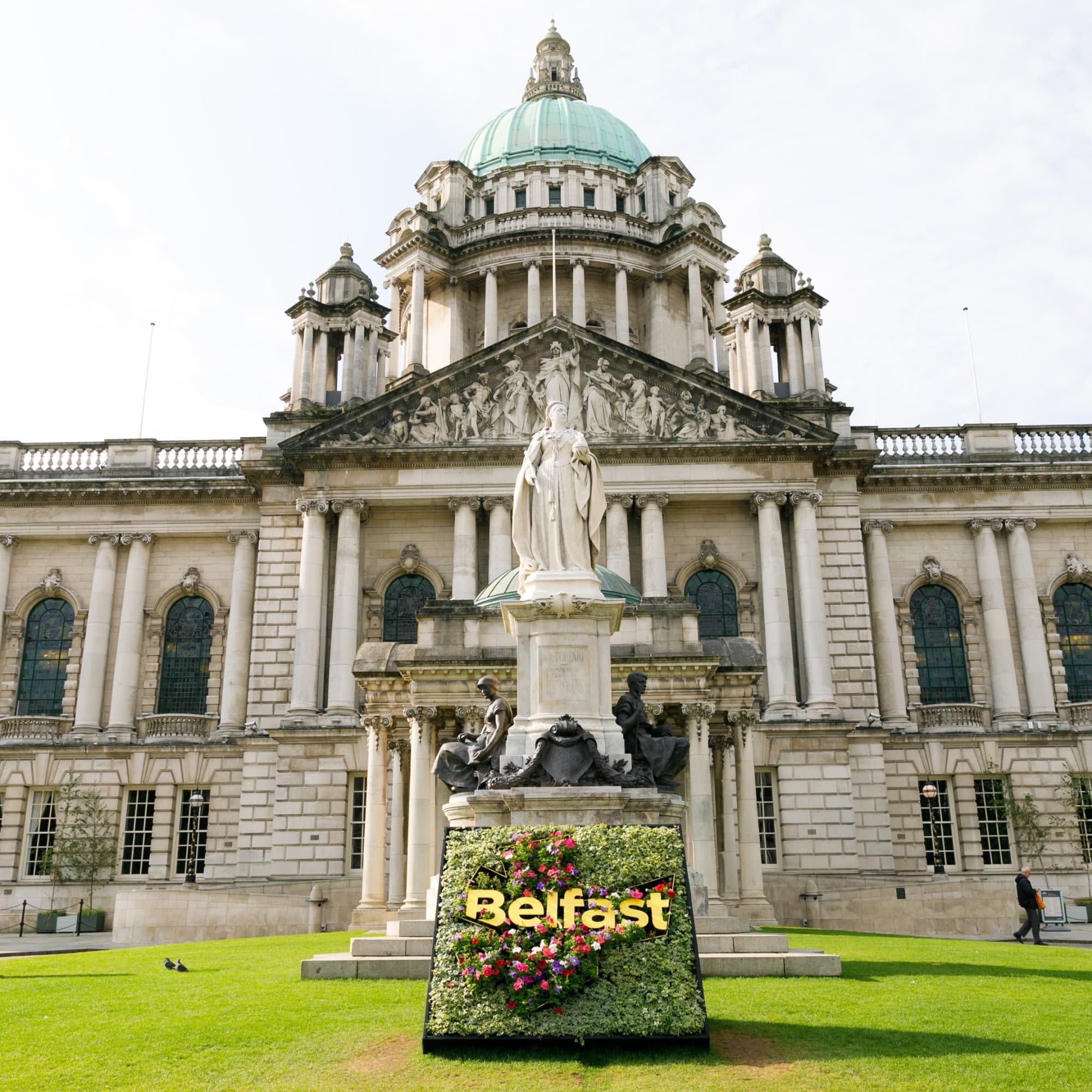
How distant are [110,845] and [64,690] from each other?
6.43 metres

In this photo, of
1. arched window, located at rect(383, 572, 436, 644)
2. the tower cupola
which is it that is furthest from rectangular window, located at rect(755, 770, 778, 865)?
the tower cupola

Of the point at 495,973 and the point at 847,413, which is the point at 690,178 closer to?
the point at 847,413

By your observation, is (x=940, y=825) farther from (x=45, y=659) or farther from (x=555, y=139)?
(x=555, y=139)

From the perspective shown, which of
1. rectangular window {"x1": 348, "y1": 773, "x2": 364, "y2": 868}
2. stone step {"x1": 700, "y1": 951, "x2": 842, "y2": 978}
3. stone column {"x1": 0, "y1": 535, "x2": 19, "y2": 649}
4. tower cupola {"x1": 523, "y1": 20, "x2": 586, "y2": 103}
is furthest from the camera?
tower cupola {"x1": 523, "y1": 20, "x2": 586, "y2": 103}

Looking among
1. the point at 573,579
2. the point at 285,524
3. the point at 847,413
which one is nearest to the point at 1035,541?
the point at 847,413

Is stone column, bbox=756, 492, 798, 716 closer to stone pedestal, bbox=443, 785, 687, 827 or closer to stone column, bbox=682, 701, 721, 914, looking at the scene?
stone column, bbox=682, 701, 721, 914

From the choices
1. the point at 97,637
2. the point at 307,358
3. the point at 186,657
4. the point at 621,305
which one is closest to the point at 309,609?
the point at 186,657

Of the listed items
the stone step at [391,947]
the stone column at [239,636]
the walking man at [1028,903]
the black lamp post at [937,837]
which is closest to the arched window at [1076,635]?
the black lamp post at [937,837]

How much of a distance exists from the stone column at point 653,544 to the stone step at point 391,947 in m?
25.5

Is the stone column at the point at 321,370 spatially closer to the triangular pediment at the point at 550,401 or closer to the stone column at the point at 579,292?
the triangular pediment at the point at 550,401

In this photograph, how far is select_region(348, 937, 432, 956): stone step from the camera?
1434 centimetres

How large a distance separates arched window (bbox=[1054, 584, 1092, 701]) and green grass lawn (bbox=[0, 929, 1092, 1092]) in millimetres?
29692

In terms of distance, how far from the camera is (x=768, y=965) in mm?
14117

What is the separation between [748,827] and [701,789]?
2.35 meters
